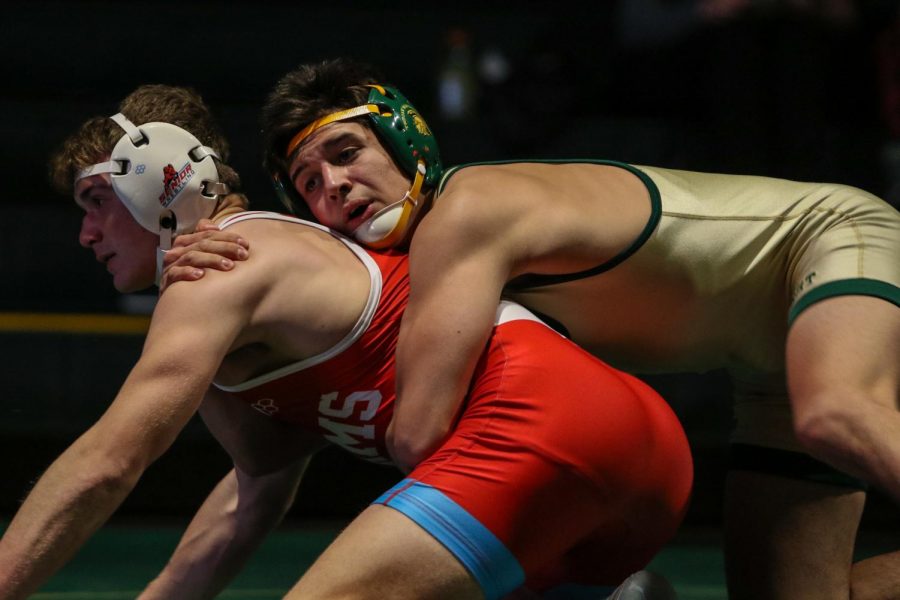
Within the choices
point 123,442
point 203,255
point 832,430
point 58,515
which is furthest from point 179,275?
point 832,430

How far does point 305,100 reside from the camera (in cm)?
305

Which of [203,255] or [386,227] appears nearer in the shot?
[203,255]

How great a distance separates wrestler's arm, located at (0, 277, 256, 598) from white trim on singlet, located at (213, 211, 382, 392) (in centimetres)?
22

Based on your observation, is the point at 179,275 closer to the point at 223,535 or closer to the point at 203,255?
the point at 203,255

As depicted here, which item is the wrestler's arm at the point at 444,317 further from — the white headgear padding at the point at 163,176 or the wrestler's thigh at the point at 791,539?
the wrestler's thigh at the point at 791,539

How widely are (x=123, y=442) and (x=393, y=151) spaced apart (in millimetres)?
914

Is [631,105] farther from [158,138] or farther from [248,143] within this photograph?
[158,138]

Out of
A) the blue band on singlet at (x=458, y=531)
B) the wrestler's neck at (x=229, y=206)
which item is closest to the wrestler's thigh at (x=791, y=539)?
the blue band on singlet at (x=458, y=531)

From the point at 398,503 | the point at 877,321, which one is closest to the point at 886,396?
the point at 877,321

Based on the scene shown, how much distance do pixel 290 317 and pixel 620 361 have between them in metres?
0.79

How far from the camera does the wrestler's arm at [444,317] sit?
8.47 feet

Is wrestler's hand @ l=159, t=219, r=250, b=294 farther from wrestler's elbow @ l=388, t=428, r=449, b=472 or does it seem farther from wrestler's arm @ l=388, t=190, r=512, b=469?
wrestler's elbow @ l=388, t=428, r=449, b=472

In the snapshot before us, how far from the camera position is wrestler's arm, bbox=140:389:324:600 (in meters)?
3.14

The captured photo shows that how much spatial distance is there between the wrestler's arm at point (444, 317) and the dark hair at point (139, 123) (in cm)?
61
